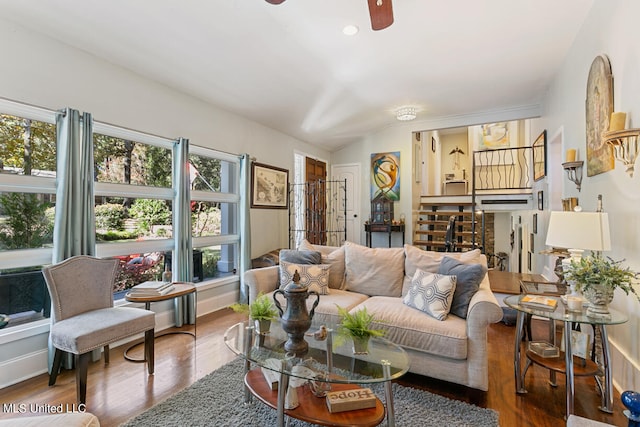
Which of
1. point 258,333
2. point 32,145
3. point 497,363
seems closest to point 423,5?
point 258,333

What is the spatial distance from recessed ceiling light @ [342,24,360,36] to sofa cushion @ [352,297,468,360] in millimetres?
2546

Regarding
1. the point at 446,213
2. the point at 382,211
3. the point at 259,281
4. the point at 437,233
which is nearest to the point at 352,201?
the point at 382,211

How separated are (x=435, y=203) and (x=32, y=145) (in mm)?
6890

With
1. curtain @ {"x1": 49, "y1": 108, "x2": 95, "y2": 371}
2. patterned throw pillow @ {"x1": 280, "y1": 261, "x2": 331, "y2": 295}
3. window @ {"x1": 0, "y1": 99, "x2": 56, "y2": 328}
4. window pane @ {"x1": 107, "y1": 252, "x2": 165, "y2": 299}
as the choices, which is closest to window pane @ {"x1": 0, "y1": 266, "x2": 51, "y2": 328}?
window @ {"x1": 0, "y1": 99, "x2": 56, "y2": 328}

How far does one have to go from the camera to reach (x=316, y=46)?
331 centimetres

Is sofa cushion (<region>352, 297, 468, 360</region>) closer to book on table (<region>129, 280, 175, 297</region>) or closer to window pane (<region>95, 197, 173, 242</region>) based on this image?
book on table (<region>129, 280, 175, 297</region>)

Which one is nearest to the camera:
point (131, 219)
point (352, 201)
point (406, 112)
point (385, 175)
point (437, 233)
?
point (131, 219)

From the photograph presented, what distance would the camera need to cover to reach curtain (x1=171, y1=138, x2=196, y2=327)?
373cm

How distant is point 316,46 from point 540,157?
3.84 meters

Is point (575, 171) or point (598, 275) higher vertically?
point (575, 171)

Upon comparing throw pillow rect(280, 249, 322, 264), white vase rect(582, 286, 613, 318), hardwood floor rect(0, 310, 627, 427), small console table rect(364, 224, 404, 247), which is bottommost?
hardwood floor rect(0, 310, 627, 427)

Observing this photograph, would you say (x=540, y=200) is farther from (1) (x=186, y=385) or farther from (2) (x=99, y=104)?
(2) (x=99, y=104)

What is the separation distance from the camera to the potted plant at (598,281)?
1928 millimetres

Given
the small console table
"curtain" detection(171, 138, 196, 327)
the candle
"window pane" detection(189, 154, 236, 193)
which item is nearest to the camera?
the candle
